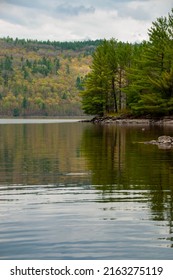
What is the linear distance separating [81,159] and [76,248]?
1902cm

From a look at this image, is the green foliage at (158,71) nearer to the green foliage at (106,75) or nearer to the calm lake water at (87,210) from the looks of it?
the green foliage at (106,75)

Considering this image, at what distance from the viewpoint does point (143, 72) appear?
90438mm

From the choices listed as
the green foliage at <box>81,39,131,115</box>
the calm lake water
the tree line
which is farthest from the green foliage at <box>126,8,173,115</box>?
the calm lake water

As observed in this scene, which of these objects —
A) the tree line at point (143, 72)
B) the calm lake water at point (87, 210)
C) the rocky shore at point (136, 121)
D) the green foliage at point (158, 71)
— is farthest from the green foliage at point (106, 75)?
the calm lake water at point (87, 210)

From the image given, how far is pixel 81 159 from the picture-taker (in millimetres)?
30125

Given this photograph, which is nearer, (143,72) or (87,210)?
(87,210)

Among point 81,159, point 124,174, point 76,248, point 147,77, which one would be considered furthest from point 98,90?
point 76,248

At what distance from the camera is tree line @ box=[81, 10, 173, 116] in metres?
85.6

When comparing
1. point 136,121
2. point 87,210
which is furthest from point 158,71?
point 87,210

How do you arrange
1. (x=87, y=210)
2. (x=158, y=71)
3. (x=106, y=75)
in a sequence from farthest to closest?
1. (x=106, y=75)
2. (x=158, y=71)
3. (x=87, y=210)

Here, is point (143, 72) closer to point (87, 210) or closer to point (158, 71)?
point (158, 71)

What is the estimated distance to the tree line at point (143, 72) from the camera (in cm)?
8556

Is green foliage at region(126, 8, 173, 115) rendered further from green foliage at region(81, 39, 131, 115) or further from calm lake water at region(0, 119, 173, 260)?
calm lake water at region(0, 119, 173, 260)
